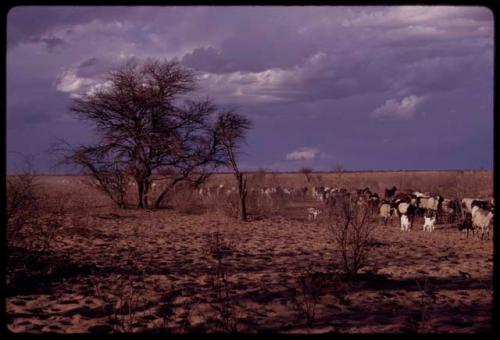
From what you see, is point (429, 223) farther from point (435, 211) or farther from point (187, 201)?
point (187, 201)

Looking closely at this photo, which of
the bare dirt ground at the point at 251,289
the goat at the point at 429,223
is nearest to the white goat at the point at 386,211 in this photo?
the goat at the point at 429,223

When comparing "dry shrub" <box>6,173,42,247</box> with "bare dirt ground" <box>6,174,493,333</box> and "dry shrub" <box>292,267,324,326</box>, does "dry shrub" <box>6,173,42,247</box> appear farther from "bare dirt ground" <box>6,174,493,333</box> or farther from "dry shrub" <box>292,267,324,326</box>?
"dry shrub" <box>292,267,324,326</box>

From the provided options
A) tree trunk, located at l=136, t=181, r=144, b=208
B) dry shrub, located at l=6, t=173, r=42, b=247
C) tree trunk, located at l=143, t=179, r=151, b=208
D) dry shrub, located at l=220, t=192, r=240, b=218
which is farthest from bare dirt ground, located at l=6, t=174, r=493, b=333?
tree trunk, located at l=143, t=179, r=151, b=208

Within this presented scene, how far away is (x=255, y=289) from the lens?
24.2 feet

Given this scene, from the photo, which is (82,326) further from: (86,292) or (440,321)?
(440,321)

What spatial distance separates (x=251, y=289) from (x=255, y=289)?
0.19 ft

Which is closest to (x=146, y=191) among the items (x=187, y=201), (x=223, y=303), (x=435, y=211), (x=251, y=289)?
(x=187, y=201)

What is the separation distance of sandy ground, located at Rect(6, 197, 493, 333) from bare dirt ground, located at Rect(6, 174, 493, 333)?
0.02 m

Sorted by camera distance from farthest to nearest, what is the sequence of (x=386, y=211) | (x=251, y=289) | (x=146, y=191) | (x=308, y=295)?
(x=146, y=191) < (x=386, y=211) < (x=251, y=289) < (x=308, y=295)

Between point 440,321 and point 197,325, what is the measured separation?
288cm

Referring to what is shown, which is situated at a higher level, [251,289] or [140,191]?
[140,191]

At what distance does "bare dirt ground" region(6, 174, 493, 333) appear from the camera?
578 cm
